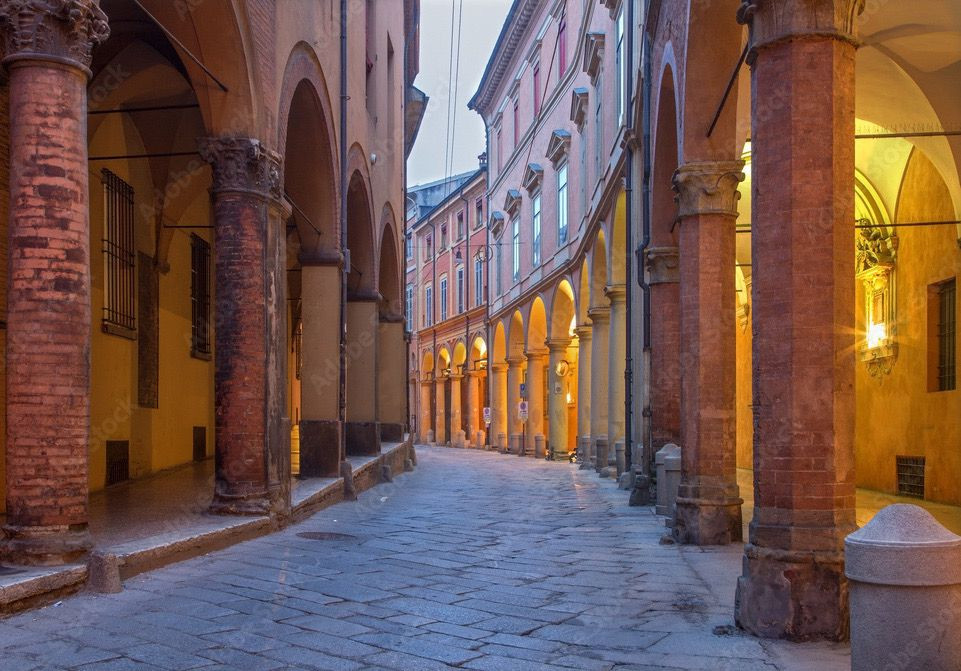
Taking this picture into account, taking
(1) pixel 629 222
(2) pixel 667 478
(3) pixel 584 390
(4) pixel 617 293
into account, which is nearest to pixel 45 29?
(2) pixel 667 478

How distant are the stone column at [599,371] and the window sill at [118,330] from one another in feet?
36.7

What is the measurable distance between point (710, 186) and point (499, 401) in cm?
2648

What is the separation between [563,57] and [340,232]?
1490cm

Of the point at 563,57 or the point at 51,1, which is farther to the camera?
the point at 563,57

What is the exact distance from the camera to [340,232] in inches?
561

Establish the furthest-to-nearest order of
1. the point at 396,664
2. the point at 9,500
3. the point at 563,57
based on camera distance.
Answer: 1. the point at 563,57
2. the point at 9,500
3. the point at 396,664

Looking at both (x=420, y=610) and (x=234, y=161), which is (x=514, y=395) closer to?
(x=234, y=161)

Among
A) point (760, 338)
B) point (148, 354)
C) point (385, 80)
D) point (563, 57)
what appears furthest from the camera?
point (563, 57)

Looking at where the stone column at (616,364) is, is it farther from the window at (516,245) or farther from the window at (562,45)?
the window at (516,245)

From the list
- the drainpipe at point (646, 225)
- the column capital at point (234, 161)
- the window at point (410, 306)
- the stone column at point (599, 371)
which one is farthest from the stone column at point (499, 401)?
the column capital at point (234, 161)

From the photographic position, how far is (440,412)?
151 ft

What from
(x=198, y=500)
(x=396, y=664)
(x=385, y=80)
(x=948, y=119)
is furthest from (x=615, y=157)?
(x=396, y=664)

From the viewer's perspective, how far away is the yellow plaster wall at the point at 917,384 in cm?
1307

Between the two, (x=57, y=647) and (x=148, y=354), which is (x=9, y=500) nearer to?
(x=57, y=647)
